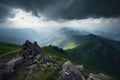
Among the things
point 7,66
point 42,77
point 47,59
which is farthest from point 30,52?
point 42,77

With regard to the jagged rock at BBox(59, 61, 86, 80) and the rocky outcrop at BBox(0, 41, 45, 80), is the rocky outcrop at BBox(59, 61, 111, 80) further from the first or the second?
the rocky outcrop at BBox(0, 41, 45, 80)

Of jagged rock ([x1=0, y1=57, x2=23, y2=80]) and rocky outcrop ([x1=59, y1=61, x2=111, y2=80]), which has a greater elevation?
jagged rock ([x1=0, y1=57, x2=23, y2=80])

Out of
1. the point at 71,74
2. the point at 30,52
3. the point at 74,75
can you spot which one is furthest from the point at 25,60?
the point at 74,75

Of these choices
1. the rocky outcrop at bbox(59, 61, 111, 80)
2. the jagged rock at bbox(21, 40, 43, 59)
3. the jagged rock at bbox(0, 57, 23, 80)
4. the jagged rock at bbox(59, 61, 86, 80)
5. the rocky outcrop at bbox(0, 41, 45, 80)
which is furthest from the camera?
the jagged rock at bbox(21, 40, 43, 59)

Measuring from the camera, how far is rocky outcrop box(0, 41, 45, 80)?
98.4 metres

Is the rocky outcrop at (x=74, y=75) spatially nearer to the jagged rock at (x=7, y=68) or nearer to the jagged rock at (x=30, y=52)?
the jagged rock at (x=7, y=68)

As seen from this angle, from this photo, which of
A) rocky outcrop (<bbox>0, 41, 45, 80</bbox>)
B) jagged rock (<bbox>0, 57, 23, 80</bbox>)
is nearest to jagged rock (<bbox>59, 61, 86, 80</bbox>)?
rocky outcrop (<bbox>0, 41, 45, 80</bbox>)

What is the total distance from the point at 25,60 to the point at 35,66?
50.9 feet

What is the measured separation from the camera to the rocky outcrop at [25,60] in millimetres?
98375

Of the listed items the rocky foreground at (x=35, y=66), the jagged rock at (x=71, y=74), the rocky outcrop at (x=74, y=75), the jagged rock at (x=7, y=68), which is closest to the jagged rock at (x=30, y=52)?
the rocky foreground at (x=35, y=66)

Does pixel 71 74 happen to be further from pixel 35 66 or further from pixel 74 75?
pixel 35 66

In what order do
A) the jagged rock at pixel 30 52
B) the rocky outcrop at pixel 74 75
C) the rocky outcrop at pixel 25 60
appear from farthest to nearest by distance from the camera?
the jagged rock at pixel 30 52
the rocky outcrop at pixel 25 60
the rocky outcrop at pixel 74 75

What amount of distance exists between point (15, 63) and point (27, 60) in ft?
39.1

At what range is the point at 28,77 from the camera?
9469 cm
